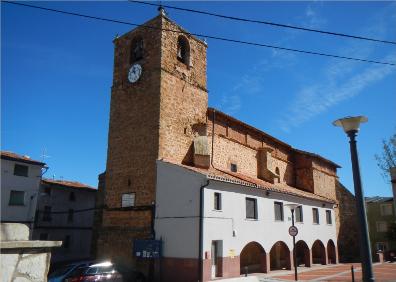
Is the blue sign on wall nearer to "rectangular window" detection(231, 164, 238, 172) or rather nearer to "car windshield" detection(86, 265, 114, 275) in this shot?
"car windshield" detection(86, 265, 114, 275)

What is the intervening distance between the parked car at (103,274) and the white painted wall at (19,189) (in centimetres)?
1599

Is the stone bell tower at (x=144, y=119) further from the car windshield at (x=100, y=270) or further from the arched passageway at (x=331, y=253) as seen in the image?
the arched passageway at (x=331, y=253)

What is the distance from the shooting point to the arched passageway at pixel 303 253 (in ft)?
83.1

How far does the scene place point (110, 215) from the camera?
2166 centimetres

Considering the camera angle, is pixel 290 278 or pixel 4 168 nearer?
pixel 290 278

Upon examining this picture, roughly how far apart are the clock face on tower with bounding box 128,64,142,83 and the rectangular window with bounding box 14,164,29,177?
13.7m

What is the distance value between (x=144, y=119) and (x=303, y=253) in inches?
665

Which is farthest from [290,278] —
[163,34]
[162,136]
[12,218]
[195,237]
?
[12,218]

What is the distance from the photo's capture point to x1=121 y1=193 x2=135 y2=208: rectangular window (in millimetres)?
20688

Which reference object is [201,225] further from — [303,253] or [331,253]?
[331,253]

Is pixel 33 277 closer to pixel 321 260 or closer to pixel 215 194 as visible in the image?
pixel 215 194

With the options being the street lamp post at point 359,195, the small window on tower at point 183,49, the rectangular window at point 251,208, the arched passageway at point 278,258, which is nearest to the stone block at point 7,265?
the street lamp post at point 359,195

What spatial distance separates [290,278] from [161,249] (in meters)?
6.96

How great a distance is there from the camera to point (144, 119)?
21719 mm
